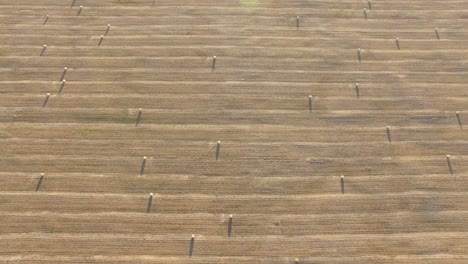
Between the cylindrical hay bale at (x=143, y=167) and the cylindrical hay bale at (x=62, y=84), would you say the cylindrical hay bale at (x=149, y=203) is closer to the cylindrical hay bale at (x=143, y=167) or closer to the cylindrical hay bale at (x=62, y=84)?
the cylindrical hay bale at (x=143, y=167)

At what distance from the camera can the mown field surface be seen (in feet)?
68.0

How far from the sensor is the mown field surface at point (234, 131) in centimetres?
2073

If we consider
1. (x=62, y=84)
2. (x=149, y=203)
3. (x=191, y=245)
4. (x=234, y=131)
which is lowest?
(x=191, y=245)

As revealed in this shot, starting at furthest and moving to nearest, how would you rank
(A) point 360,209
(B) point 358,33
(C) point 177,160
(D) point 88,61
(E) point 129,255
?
(B) point 358,33 → (D) point 88,61 → (C) point 177,160 → (A) point 360,209 → (E) point 129,255

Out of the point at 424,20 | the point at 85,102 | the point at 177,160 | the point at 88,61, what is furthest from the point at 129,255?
the point at 424,20

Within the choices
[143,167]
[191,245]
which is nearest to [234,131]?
[143,167]

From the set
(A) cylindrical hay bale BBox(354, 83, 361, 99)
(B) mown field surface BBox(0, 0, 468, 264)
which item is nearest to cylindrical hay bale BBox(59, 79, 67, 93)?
(B) mown field surface BBox(0, 0, 468, 264)

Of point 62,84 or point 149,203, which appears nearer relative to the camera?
point 149,203

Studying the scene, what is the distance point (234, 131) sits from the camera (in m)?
25.0

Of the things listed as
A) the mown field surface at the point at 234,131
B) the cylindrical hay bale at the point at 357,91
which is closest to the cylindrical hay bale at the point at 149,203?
the mown field surface at the point at 234,131

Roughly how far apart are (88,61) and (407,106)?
21.3m

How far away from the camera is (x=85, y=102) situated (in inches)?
1040

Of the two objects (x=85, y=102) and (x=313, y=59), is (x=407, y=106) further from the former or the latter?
(x=85, y=102)

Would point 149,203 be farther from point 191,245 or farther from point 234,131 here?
point 234,131
